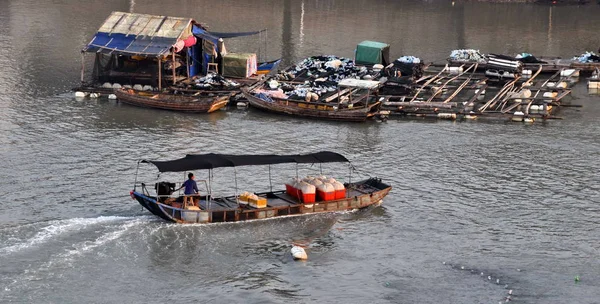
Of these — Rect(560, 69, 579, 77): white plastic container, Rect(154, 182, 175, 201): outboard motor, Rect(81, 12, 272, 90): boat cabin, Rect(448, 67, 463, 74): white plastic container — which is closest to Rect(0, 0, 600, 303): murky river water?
Rect(154, 182, 175, 201): outboard motor

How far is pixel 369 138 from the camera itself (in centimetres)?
4422

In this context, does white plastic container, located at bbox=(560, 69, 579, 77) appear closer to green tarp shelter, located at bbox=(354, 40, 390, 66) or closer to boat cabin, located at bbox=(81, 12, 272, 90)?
green tarp shelter, located at bbox=(354, 40, 390, 66)

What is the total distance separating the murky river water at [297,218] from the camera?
92.5 feet

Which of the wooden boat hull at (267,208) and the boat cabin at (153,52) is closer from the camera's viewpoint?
the wooden boat hull at (267,208)

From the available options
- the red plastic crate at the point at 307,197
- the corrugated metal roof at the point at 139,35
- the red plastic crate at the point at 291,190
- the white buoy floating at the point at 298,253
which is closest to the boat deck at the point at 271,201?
the red plastic crate at the point at 291,190

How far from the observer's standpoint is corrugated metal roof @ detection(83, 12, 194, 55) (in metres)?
49.5

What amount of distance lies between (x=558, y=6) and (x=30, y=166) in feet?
206

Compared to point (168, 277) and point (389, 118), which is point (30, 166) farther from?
point (389, 118)

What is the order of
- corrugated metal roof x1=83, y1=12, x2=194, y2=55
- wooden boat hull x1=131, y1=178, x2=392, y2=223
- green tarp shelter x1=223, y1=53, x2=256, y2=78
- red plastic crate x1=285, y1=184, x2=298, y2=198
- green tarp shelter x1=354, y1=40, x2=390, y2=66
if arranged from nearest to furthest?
wooden boat hull x1=131, y1=178, x2=392, y2=223 < red plastic crate x1=285, y1=184, x2=298, y2=198 < corrugated metal roof x1=83, y1=12, x2=194, y2=55 < green tarp shelter x1=223, y1=53, x2=256, y2=78 < green tarp shelter x1=354, y1=40, x2=390, y2=66

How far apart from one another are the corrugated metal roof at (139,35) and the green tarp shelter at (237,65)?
2.85 metres

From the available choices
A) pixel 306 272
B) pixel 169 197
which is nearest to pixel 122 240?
pixel 169 197

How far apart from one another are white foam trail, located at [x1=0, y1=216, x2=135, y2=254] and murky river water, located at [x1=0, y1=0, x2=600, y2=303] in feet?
0.20

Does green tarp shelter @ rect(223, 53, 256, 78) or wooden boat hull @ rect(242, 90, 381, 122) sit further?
green tarp shelter @ rect(223, 53, 256, 78)

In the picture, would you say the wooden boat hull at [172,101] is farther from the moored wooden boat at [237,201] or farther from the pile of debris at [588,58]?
the pile of debris at [588,58]
